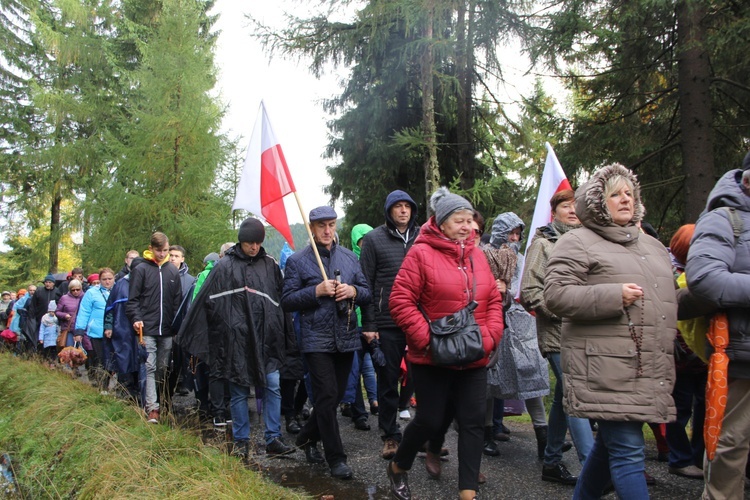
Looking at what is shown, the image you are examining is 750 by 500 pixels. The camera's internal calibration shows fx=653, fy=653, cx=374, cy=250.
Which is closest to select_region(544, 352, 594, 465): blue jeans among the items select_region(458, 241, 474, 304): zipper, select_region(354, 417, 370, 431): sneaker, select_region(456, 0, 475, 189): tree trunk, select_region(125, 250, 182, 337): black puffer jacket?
Answer: select_region(458, 241, 474, 304): zipper

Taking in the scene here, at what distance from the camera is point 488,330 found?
13.7 feet

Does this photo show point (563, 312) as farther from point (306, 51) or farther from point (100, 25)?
point (100, 25)

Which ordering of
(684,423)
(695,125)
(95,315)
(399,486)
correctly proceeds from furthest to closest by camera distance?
1. (95,315)
2. (695,125)
3. (684,423)
4. (399,486)

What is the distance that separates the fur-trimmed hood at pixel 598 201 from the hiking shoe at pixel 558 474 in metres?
2.12

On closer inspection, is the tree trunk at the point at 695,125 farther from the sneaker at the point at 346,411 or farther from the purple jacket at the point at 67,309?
the purple jacket at the point at 67,309

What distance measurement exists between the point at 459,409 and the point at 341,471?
49.1 inches

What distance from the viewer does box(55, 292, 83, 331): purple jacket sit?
12.5 m

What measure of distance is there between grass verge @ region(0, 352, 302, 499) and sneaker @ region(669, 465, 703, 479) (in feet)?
9.56

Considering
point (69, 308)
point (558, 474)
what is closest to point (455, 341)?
point (558, 474)

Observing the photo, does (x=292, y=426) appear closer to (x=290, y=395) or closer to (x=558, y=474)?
(x=290, y=395)

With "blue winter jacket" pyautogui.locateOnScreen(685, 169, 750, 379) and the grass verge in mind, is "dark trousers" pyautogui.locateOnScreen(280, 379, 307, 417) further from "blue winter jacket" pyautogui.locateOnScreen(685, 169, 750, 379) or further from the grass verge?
"blue winter jacket" pyautogui.locateOnScreen(685, 169, 750, 379)

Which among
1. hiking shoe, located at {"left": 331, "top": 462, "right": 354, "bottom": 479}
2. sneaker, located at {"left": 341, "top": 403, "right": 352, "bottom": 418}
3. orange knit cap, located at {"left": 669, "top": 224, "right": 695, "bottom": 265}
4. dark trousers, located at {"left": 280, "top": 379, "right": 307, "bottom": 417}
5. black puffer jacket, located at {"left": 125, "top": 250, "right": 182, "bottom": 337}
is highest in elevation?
orange knit cap, located at {"left": 669, "top": 224, "right": 695, "bottom": 265}

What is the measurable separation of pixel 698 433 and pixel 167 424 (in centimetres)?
420

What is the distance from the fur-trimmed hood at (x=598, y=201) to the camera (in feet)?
11.2
